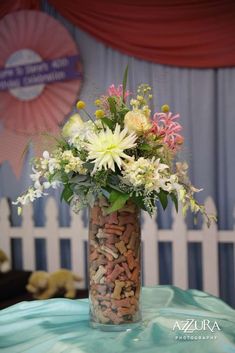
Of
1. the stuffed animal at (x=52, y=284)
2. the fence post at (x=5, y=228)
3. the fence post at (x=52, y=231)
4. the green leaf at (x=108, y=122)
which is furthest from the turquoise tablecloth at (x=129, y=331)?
the fence post at (x=5, y=228)

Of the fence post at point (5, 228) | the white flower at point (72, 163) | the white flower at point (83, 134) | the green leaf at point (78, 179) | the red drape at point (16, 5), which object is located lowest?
the fence post at point (5, 228)

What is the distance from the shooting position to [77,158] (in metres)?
1.07

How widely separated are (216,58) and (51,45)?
39.2 inches

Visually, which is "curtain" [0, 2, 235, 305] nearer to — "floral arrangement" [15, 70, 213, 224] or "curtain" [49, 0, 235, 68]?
"curtain" [49, 0, 235, 68]

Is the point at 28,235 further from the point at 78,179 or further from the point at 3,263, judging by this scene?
the point at 78,179

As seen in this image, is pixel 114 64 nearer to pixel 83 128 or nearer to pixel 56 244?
pixel 56 244

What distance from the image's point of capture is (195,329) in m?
1.07

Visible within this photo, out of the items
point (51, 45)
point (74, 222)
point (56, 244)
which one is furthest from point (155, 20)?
point (56, 244)

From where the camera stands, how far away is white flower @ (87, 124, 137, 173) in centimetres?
103

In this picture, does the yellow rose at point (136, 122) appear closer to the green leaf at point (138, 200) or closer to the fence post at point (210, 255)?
the green leaf at point (138, 200)

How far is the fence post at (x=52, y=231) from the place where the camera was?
2.70 meters

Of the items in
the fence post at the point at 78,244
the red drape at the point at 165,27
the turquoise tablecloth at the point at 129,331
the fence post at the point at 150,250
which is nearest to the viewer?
the turquoise tablecloth at the point at 129,331

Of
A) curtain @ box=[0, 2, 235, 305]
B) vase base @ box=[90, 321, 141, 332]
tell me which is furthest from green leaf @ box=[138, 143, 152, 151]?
curtain @ box=[0, 2, 235, 305]

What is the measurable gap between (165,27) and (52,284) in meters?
1.54
